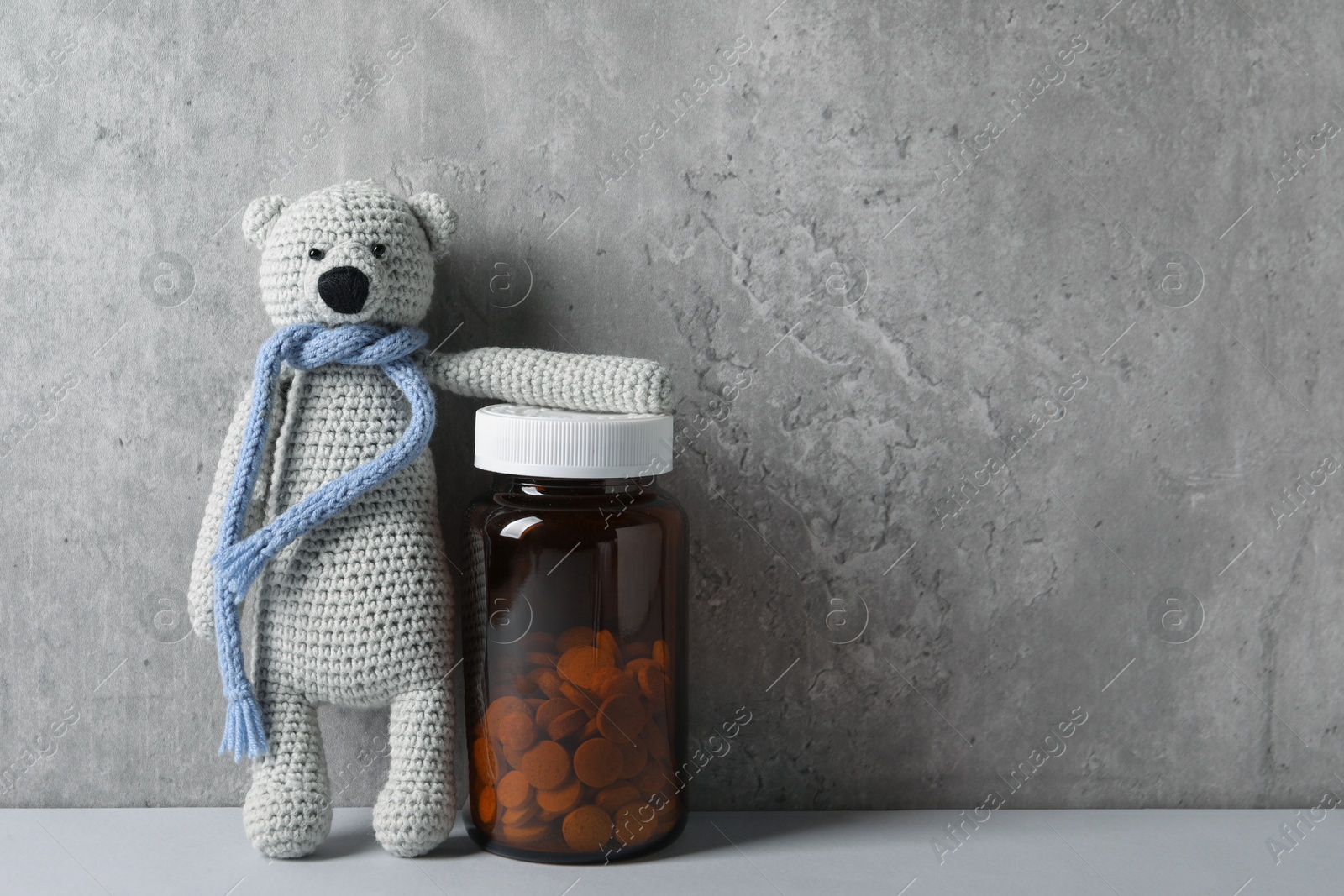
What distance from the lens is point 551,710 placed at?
0.70 metres

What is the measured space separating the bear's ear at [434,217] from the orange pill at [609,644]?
1.05ft

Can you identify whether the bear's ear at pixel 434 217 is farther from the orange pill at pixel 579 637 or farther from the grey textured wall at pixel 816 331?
the orange pill at pixel 579 637

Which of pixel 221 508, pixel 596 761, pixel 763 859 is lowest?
pixel 763 859

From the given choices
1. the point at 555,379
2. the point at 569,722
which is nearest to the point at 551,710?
the point at 569,722

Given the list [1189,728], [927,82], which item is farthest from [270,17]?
[1189,728]

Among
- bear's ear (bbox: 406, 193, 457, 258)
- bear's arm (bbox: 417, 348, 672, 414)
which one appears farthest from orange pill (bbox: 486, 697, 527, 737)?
bear's ear (bbox: 406, 193, 457, 258)

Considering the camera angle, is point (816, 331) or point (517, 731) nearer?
point (517, 731)

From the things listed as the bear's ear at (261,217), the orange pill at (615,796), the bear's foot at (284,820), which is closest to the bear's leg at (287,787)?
the bear's foot at (284,820)

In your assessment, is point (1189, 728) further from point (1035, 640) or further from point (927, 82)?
point (927, 82)

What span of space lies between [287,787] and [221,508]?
212 mm

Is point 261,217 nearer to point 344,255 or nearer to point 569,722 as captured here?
point 344,255

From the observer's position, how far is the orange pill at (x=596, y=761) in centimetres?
69

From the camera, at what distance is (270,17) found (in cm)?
79

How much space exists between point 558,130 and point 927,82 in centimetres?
30
